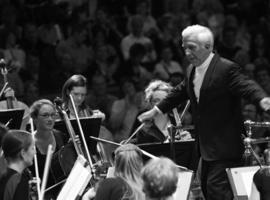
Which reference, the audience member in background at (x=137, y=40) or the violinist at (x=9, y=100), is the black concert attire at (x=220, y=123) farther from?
the audience member in background at (x=137, y=40)

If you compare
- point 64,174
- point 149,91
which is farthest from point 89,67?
point 64,174

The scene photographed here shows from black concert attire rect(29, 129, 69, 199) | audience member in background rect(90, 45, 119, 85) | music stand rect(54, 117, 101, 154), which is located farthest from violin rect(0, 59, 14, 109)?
audience member in background rect(90, 45, 119, 85)

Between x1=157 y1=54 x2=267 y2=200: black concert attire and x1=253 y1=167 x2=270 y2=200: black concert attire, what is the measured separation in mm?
538

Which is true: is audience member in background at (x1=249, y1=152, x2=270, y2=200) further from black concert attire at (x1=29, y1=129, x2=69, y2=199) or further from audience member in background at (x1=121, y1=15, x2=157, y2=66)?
audience member in background at (x1=121, y1=15, x2=157, y2=66)

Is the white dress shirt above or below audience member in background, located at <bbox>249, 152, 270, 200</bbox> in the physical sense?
above

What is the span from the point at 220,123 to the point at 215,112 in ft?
0.29

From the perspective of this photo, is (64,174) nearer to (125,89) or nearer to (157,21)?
(125,89)

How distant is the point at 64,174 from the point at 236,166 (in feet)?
4.89

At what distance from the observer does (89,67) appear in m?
10.7

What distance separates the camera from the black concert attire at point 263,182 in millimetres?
5273

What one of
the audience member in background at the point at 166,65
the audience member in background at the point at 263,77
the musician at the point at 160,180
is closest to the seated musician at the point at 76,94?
the musician at the point at 160,180

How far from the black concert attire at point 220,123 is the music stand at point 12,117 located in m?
1.46

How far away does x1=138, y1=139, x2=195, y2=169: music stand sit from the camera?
6215 millimetres

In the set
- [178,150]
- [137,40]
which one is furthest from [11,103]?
[137,40]
